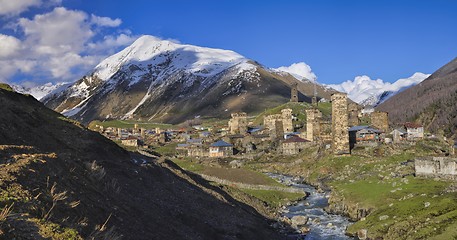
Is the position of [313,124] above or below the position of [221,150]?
above

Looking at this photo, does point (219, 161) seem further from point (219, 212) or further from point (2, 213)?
point (2, 213)

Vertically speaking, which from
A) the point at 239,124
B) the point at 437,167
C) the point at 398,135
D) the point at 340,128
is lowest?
the point at 437,167

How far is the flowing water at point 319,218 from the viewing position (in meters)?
46.5

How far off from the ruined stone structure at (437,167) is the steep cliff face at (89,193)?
2674cm

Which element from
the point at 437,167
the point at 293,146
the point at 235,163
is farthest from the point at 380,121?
the point at 437,167

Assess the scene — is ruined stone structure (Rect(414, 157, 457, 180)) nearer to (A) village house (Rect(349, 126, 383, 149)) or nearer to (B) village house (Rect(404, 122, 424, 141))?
(A) village house (Rect(349, 126, 383, 149))

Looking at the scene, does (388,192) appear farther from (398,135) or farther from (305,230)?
(398,135)

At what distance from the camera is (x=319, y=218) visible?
5425 cm

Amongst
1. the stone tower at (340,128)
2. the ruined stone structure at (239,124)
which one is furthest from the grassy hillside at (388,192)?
the ruined stone structure at (239,124)

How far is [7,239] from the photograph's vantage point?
1559 cm

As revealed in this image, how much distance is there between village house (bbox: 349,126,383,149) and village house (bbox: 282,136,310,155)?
577 inches

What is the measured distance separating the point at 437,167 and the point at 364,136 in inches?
2376

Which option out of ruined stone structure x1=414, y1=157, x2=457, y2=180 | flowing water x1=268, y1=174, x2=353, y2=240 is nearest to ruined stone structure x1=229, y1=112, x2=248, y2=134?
flowing water x1=268, y1=174, x2=353, y2=240

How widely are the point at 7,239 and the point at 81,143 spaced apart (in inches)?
1266
